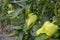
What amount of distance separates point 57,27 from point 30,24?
6.4 inches

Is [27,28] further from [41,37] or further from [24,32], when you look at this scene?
[41,37]

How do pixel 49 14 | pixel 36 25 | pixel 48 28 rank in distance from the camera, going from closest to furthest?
pixel 48 28
pixel 36 25
pixel 49 14

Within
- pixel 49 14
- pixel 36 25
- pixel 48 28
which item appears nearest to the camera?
pixel 48 28

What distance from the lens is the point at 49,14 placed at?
101 cm

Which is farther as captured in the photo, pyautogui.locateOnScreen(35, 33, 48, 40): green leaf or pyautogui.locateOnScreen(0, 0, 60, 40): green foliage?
pyautogui.locateOnScreen(0, 0, 60, 40): green foliage

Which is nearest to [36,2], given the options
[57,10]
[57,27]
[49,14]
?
[49,14]

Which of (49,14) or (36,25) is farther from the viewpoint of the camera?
(49,14)

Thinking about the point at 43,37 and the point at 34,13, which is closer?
the point at 43,37

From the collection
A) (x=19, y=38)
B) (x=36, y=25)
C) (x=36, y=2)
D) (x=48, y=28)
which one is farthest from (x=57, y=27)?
(x=36, y=2)

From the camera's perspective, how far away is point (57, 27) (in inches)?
29.5

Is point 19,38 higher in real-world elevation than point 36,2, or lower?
lower

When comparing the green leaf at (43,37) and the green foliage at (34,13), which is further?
the green foliage at (34,13)

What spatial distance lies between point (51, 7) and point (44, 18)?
62 mm

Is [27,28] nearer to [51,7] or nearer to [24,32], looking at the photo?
[24,32]
